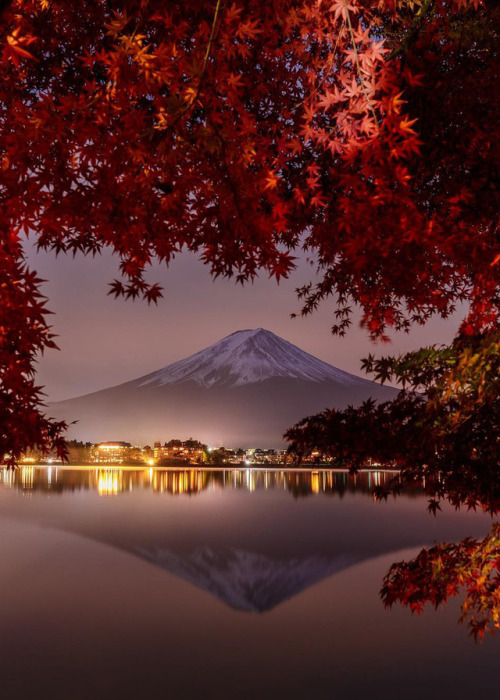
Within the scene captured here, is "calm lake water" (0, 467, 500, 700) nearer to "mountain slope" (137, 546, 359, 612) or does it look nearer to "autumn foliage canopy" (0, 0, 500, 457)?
"mountain slope" (137, 546, 359, 612)

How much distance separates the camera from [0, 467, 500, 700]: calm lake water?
556 inches

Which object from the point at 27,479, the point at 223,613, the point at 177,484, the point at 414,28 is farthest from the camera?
the point at 27,479

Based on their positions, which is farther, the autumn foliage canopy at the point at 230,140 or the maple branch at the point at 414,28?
the maple branch at the point at 414,28

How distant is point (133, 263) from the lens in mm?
3709

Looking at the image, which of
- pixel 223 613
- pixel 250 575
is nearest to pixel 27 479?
pixel 250 575

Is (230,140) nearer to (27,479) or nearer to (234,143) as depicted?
(234,143)

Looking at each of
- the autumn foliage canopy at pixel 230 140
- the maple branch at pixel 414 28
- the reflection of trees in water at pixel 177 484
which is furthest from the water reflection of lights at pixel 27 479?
the maple branch at pixel 414 28

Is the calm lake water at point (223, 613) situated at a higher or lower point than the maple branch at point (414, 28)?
lower

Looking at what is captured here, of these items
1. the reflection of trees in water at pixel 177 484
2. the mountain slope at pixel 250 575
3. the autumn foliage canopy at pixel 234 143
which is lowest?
the reflection of trees in water at pixel 177 484

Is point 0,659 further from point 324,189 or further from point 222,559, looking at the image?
point 222,559

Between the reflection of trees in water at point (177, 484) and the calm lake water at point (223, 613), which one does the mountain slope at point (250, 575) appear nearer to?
the calm lake water at point (223, 613)

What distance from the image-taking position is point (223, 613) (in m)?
23.8

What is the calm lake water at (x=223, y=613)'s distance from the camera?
556 inches

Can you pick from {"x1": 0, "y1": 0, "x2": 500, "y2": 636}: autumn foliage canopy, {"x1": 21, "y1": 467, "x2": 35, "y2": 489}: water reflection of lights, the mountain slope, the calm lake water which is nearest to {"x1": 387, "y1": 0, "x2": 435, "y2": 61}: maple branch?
{"x1": 0, "y1": 0, "x2": 500, "y2": 636}: autumn foliage canopy
